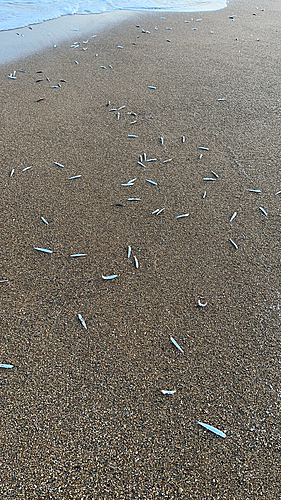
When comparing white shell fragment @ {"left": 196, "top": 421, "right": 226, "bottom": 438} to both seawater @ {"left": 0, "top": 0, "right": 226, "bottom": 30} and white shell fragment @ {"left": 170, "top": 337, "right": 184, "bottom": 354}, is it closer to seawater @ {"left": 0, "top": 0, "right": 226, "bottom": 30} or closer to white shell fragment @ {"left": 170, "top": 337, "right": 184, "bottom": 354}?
white shell fragment @ {"left": 170, "top": 337, "right": 184, "bottom": 354}

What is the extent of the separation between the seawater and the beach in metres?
3.71

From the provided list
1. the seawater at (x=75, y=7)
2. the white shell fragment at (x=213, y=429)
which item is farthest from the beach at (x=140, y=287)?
the seawater at (x=75, y=7)

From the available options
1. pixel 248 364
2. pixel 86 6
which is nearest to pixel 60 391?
pixel 248 364

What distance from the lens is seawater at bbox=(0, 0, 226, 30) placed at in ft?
22.5

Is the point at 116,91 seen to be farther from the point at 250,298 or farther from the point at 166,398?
the point at 166,398

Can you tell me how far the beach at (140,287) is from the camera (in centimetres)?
148

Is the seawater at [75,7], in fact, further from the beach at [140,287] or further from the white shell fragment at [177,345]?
the white shell fragment at [177,345]

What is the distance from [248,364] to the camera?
178cm

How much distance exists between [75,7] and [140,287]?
25.2 feet

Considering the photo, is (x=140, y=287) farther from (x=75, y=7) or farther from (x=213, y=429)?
(x=75, y=7)

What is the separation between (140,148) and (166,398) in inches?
88.6

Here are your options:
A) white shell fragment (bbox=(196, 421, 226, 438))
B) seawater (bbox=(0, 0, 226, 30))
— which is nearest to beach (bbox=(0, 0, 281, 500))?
white shell fragment (bbox=(196, 421, 226, 438))

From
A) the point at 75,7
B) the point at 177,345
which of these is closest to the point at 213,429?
the point at 177,345

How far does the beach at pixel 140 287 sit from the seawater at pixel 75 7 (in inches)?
146
